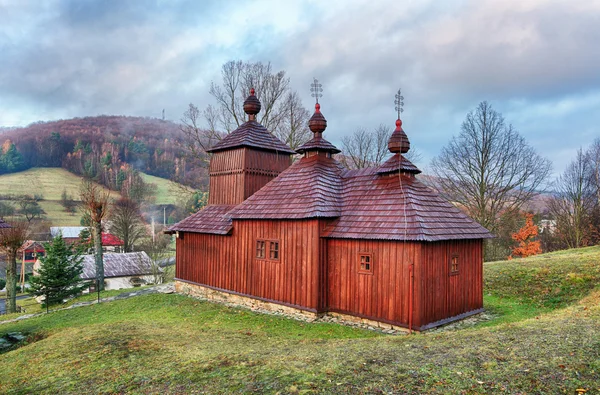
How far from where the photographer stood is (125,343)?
806 cm

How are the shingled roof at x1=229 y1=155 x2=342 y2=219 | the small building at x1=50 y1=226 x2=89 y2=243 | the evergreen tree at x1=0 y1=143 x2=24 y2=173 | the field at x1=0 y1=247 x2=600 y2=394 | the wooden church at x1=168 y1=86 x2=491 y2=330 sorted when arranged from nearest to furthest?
1. the field at x1=0 y1=247 x2=600 y2=394
2. the wooden church at x1=168 y1=86 x2=491 y2=330
3. the shingled roof at x1=229 y1=155 x2=342 y2=219
4. the small building at x1=50 y1=226 x2=89 y2=243
5. the evergreen tree at x1=0 y1=143 x2=24 y2=173

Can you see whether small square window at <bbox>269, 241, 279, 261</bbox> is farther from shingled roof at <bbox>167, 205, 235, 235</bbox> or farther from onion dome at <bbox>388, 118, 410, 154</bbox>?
→ onion dome at <bbox>388, 118, 410, 154</bbox>

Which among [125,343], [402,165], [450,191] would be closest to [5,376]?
[125,343]

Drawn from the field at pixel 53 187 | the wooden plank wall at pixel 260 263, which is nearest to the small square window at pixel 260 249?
the wooden plank wall at pixel 260 263

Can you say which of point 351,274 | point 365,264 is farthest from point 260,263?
point 365,264

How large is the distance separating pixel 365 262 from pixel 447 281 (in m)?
2.23

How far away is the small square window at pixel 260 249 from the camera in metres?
12.7

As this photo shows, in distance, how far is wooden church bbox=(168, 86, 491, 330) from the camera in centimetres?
985

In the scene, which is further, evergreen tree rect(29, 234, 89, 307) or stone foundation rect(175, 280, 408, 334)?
evergreen tree rect(29, 234, 89, 307)

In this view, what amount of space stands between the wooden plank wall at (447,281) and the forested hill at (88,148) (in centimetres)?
5069

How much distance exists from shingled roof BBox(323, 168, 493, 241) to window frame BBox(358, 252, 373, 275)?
1.69 ft

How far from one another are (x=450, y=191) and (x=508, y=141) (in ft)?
13.8

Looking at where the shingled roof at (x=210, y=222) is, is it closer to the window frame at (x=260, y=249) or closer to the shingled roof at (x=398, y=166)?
the window frame at (x=260, y=249)

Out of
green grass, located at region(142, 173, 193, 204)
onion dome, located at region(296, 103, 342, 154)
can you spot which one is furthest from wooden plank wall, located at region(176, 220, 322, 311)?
green grass, located at region(142, 173, 193, 204)
